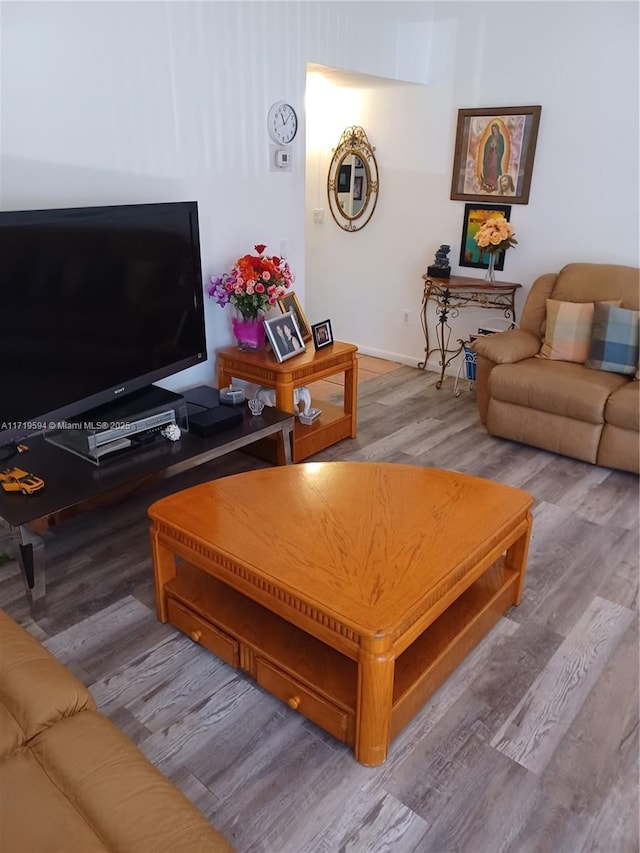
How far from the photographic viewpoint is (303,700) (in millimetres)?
1726

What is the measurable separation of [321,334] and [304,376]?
0.33 meters

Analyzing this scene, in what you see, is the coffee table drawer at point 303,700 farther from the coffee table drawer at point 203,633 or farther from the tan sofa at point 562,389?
the tan sofa at point 562,389

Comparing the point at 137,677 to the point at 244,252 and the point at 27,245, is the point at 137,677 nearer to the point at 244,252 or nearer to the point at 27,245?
the point at 27,245

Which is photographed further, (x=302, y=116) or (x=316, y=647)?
(x=302, y=116)

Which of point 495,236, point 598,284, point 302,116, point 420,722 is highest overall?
point 302,116

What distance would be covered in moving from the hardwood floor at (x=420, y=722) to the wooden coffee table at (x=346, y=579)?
0.09 m

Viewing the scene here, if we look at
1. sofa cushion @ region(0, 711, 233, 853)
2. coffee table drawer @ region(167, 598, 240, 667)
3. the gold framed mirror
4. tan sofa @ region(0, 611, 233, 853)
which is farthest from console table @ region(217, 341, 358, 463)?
sofa cushion @ region(0, 711, 233, 853)

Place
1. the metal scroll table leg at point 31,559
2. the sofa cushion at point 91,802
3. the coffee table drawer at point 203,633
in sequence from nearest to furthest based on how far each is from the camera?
the sofa cushion at point 91,802 < the coffee table drawer at point 203,633 < the metal scroll table leg at point 31,559

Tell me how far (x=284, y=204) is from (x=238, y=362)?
40.2 inches

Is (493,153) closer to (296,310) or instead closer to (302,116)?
(302,116)

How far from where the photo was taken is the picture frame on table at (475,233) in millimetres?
4309

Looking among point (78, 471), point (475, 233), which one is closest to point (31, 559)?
point (78, 471)

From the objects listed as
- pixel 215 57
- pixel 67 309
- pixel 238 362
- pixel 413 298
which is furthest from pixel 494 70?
pixel 67 309

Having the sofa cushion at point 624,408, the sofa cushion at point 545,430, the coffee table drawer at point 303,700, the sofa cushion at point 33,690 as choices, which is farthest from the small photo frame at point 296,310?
the sofa cushion at point 33,690
